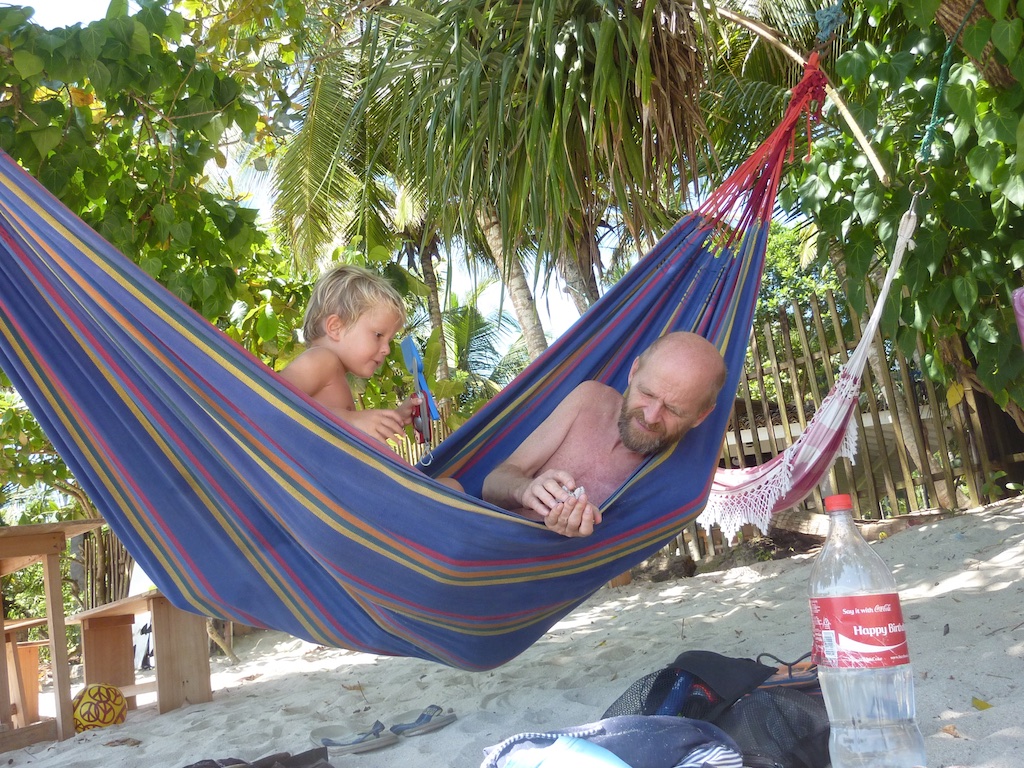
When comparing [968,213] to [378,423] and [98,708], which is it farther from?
[98,708]

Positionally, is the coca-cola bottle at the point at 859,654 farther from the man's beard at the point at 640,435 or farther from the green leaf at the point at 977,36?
the green leaf at the point at 977,36

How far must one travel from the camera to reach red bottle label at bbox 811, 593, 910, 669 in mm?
1110

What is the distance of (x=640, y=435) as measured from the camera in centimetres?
156

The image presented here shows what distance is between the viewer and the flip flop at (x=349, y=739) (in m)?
1.97

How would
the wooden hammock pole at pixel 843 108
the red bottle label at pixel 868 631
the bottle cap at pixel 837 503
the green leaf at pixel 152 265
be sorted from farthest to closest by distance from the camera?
the green leaf at pixel 152 265 → the wooden hammock pole at pixel 843 108 → the bottle cap at pixel 837 503 → the red bottle label at pixel 868 631

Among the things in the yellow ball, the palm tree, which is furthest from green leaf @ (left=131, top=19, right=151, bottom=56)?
the yellow ball

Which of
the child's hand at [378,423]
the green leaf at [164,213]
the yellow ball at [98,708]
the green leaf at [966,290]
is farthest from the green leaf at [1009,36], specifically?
the yellow ball at [98,708]

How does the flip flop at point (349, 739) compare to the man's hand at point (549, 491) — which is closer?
the man's hand at point (549, 491)

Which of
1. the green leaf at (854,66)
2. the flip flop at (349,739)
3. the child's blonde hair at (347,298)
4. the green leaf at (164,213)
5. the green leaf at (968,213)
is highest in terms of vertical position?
the green leaf at (854,66)

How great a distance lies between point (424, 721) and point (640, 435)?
1029 millimetres

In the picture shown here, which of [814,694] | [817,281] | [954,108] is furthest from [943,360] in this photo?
[817,281]

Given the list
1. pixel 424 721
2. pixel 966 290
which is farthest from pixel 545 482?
pixel 966 290

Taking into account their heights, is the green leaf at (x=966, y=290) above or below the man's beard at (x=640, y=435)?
above

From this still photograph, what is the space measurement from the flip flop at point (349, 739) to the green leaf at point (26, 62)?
1.55m
